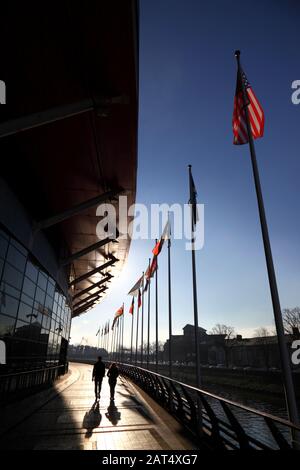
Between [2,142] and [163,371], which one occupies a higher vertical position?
[2,142]

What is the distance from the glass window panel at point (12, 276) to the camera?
9.56 metres

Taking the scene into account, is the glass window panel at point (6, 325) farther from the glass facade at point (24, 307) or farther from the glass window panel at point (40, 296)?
the glass window panel at point (40, 296)

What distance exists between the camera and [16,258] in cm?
1032

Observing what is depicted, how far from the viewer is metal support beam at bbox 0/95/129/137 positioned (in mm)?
7023

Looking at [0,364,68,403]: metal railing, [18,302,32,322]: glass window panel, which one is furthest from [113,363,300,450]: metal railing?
[18,302,32,322]: glass window panel

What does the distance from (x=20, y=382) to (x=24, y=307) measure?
2.74 meters

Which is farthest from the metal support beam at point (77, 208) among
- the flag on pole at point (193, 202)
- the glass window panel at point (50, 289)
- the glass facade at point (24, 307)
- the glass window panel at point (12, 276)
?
the glass window panel at point (50, 289)

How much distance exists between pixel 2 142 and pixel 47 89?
2.37 m

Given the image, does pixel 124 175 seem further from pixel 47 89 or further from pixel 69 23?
pixel 69 23

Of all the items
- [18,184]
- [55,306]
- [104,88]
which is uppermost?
[104,88]

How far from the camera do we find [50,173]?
10.2 meters

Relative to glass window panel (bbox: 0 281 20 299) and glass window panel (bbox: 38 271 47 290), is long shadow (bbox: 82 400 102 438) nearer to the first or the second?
glass window panel (bbox: 0 281 20 299)

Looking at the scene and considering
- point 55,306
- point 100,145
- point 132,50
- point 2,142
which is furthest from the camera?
point 55,306
